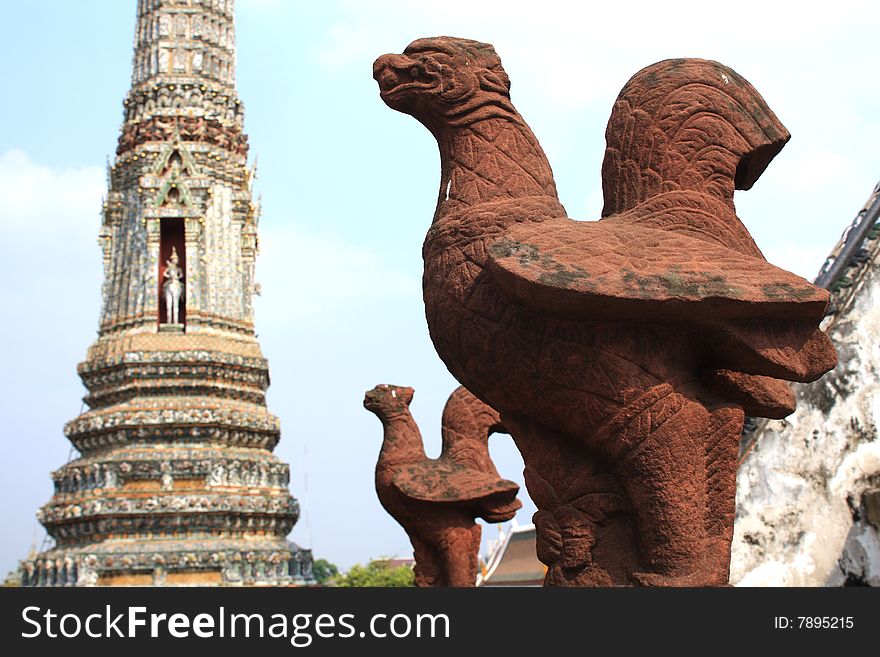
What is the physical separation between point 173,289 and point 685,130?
42.4ft

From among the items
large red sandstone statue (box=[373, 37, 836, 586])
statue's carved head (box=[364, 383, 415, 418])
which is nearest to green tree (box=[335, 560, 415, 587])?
statue's carved head (box=[364, 383, 415, 418])

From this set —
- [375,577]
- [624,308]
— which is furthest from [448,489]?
[375,577]

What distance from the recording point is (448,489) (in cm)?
734

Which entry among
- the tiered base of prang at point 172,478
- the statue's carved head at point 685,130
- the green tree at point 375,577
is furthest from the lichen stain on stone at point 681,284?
the green tree at point 375,577

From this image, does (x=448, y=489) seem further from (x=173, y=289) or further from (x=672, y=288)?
(x=173, y=289)

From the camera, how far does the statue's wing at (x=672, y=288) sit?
10.8ft

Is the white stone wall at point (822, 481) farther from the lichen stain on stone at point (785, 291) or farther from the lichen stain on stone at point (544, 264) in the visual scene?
the lichen stain on stone at point (544, 264)

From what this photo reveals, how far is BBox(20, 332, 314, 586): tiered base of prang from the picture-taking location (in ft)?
44.9

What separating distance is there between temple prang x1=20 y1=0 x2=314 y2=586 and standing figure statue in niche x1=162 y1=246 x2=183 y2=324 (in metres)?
0.02

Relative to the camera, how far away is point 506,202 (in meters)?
3.75
